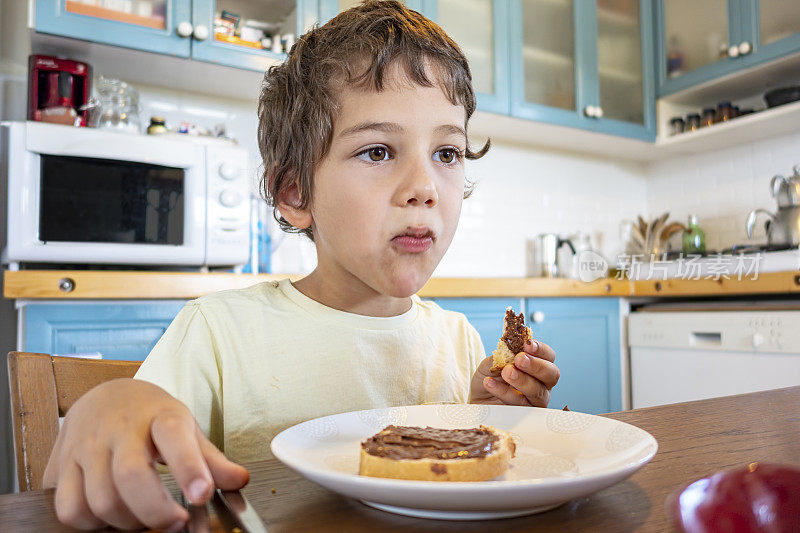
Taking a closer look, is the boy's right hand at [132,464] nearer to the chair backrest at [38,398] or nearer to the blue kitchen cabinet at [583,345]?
the chair backrest at [38,398]

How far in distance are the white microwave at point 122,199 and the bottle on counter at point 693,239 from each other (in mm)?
2205

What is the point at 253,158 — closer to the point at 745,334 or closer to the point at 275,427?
the point at 275,427

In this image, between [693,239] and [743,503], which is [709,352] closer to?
[693,239]

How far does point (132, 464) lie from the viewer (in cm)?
33

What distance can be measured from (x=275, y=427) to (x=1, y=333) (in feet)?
5.25

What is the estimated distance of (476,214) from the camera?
2.97 m

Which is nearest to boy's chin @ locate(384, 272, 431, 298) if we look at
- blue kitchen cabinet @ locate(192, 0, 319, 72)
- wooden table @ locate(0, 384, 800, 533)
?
wooden table @ locate(0, 384, 800, 533)

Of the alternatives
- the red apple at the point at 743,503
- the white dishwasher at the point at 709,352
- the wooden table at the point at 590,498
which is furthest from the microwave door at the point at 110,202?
the white dishwasher at the point at 709,352

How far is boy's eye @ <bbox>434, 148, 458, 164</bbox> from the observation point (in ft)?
2.67

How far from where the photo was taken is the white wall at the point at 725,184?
2893mm

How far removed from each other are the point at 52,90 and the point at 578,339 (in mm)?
2101

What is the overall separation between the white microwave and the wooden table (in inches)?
57.4

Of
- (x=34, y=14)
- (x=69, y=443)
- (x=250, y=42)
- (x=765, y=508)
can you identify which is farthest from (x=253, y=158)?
(x=765, y=508)

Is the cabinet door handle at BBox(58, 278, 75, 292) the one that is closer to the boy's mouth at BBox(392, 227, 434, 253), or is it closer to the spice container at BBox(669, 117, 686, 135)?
the boy's mouth at BBox(392, 227, 434, 253)
